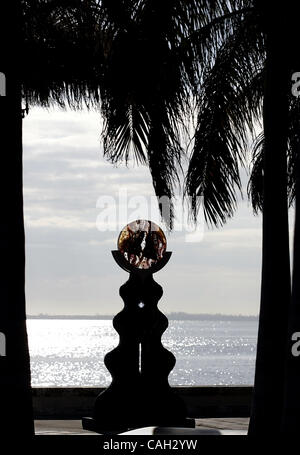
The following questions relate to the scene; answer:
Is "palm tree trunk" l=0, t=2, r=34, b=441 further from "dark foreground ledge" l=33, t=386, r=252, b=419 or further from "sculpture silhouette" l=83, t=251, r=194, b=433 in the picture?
"dark foreground ledge" l=33, t=386, r=252, b=419

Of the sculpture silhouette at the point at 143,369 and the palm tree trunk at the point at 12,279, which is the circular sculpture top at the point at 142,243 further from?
the palm tree trunk at the point at 12,279

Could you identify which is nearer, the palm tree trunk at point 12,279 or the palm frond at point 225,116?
the palm tree trunk at point 12,279

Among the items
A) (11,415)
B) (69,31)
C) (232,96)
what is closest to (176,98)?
(232,96)

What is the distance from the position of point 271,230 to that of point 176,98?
3244mm

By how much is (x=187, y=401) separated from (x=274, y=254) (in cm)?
744

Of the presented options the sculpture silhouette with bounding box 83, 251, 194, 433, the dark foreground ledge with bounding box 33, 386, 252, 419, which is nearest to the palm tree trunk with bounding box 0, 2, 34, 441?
the sculpture silhouette with bounding box 83, 251, 194, 433

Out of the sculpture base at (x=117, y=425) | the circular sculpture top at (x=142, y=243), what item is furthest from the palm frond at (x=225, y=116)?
the sculpture base at (x=117, y=425)

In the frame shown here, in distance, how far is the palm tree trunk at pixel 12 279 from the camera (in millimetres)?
10305

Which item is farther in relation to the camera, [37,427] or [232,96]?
[37,427]

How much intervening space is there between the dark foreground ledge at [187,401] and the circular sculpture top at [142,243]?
283 centimetres
